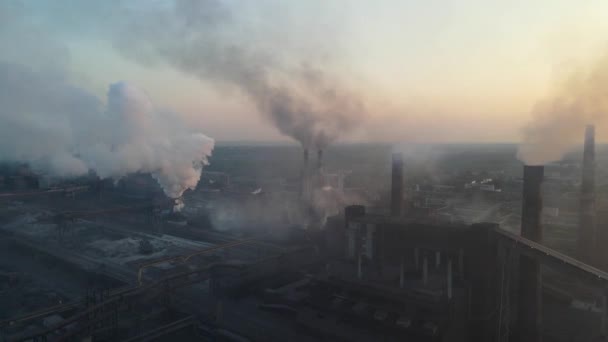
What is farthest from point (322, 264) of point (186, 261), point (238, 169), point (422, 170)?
point (238, 169)

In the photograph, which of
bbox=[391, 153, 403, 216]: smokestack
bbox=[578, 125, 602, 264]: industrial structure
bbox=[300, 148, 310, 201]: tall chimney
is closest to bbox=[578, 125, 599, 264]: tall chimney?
bbox=[578, 125, 602, 264]: industrial structure

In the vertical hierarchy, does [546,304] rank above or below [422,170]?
below

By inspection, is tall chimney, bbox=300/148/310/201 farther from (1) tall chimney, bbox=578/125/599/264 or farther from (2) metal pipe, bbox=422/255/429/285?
(1) tall chimney, bbox=578/125/599/264

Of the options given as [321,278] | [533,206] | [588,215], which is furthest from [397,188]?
[588,215]

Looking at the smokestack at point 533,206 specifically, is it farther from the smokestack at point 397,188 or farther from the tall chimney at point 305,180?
the tall chimney at point 305,180

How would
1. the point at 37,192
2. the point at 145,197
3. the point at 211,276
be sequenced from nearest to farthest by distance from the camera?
1. the point at 211,276
2. the point at 37,192
3. the point at 145,197

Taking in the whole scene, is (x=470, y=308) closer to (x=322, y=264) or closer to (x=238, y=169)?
(x=322, y=264)
